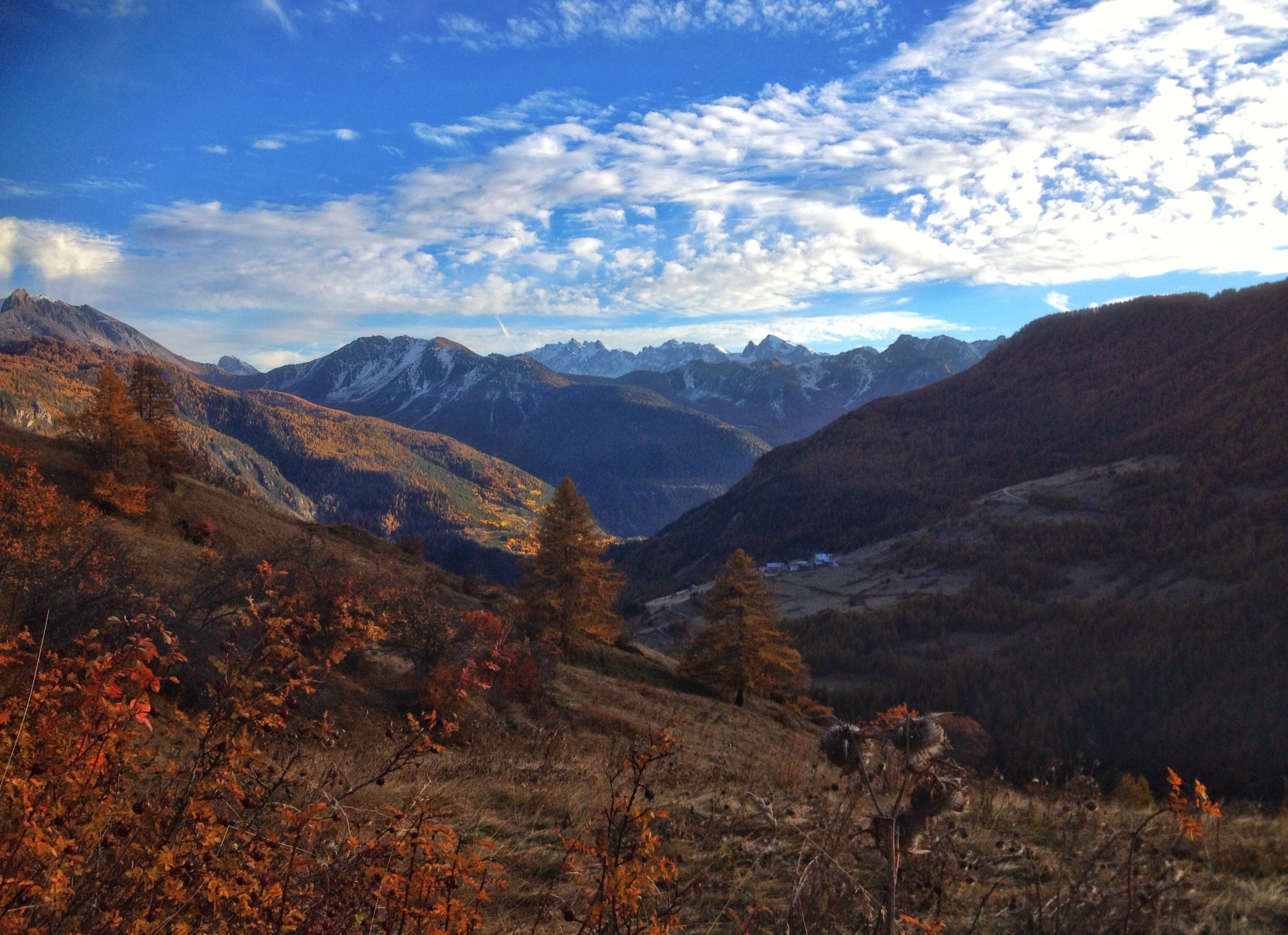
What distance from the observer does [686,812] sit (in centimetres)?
621

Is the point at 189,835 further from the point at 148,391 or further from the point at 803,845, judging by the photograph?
the point at 148,391

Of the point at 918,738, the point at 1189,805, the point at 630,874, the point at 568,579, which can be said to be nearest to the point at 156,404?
the point at 568,579

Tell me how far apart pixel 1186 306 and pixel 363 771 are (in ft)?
792

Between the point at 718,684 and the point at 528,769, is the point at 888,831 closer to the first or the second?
the point at 528,769

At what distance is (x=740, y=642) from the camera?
3412 centimetres

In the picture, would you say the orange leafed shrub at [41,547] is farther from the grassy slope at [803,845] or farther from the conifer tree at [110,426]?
the conifer tree at [110,426]

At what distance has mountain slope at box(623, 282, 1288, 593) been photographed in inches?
5177

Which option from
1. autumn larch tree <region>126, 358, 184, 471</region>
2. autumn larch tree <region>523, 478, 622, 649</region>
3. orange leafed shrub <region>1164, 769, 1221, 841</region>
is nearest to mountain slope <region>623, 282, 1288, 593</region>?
autumn larch tree <region>523, 478, 622, 649</region>

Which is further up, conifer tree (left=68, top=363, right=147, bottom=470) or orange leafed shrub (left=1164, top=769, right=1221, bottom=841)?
conifer tree (left=68, top=363, right=147, bottom=470)

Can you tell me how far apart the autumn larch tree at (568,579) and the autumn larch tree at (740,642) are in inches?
207

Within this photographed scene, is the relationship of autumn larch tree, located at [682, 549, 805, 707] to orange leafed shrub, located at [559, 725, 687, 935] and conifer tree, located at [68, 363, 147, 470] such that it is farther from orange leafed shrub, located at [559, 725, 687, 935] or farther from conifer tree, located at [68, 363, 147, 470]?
orange leafed shrub, located at [559, 725, 687, 935]

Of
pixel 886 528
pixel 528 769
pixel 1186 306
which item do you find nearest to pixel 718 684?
pixel 528 769

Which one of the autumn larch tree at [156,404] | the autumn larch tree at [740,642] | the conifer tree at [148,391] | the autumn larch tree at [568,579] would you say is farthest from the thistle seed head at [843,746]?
the conifer tree at [148,391]

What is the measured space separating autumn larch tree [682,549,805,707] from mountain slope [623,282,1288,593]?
99.0 meters
